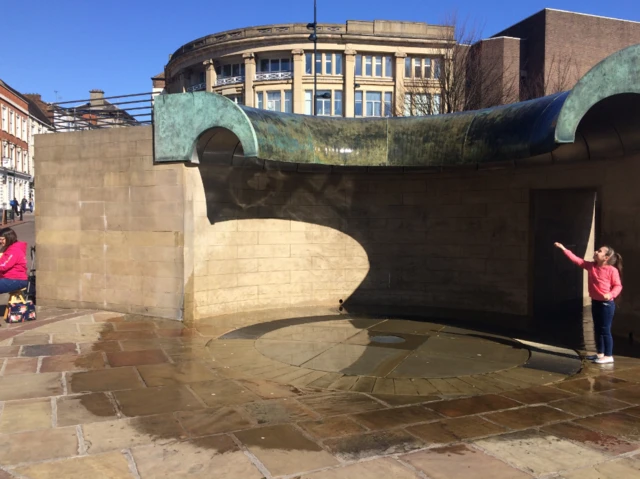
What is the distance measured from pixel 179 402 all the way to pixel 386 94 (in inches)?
1969

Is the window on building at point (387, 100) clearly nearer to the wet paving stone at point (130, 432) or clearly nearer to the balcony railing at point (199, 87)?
the balcony railing at point (199, 87)

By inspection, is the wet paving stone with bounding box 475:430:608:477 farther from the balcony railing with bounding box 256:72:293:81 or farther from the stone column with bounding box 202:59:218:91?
the stone column with bounding box 202:59:218:91

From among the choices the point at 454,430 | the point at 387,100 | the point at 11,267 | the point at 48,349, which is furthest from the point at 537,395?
the point at 387,100

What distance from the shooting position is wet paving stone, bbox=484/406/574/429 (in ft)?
15.1

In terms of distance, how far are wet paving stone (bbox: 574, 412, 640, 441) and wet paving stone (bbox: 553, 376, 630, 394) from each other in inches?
30.2

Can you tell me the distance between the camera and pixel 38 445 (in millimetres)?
4051

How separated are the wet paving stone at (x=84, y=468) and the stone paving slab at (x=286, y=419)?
14 mm

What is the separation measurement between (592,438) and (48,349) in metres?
6.62

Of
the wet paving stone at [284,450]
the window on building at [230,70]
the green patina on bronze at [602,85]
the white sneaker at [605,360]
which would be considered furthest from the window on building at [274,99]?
the wet paving stone at [284,450]

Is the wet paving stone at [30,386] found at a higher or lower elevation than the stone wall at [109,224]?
lower

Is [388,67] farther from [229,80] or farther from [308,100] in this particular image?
[229,80]

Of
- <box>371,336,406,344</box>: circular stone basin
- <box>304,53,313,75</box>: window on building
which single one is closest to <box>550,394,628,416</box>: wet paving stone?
<box>371,336,406,344</box>: circular stone basin

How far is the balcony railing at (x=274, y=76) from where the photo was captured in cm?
5195

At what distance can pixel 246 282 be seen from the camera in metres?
10.2
